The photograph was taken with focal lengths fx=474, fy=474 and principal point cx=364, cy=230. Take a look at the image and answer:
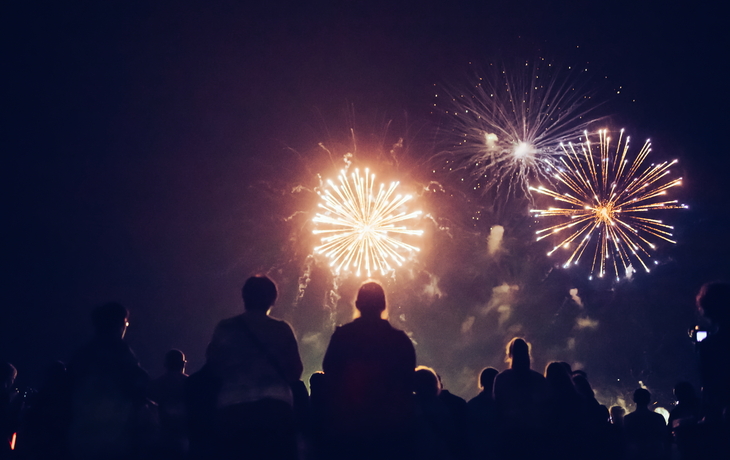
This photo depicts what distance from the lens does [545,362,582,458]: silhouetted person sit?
505 centimetres

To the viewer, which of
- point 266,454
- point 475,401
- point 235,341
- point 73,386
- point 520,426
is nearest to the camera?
point 266,454

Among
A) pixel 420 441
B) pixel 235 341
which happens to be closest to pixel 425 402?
pixel 420 441

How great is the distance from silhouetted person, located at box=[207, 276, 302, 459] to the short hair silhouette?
4.38 feet

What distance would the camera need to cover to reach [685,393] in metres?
6.02

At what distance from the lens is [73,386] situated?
4.64 meters

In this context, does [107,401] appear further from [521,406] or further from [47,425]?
[521,406]

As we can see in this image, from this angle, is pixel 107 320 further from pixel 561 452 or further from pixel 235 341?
pixel 561 452

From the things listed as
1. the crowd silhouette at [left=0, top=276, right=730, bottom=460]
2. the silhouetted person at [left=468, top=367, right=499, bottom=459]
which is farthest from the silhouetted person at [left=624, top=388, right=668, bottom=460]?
the silhouetted person at [left=468, top=367, right=499, bottom=459]

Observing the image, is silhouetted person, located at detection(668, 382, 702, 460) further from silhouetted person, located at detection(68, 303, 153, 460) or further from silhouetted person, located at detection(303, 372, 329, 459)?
silhouetted person, located at detection(68, 303, 153, 460)

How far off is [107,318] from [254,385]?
2.03 m

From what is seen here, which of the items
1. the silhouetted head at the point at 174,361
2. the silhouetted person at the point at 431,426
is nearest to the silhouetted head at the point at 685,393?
the silhouetted person at the point at 431,426

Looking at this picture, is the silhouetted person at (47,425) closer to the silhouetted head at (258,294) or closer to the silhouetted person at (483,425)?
the silhouetted head at (258,294)

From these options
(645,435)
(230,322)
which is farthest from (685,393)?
(230,322)

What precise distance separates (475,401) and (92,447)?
4145mm
